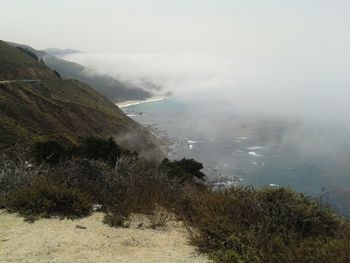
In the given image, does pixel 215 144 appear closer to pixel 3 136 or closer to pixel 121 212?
→ pixel 3 136

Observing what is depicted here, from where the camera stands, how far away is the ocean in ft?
278

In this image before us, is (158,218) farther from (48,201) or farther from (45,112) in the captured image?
(45,112)

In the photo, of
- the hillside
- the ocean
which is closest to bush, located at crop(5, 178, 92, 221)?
the hillside

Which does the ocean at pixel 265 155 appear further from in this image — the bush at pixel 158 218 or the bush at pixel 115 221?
the bush at pixel 115 221

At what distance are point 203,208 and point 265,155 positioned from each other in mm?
109450

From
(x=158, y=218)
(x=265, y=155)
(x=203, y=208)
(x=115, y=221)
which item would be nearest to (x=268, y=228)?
(x=203, y=208)

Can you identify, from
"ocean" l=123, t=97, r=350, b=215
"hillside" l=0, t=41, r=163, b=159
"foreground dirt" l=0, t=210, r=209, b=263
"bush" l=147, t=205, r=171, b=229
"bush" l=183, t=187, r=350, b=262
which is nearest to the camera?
"bush" l=183, t=187, r=350, b=262

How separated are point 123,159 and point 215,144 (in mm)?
118111

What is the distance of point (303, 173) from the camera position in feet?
312

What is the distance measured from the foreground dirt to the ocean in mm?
52003

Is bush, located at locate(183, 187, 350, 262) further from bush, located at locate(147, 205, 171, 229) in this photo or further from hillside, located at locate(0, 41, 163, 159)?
hillside, located at locate(0, 41, 163, 159)

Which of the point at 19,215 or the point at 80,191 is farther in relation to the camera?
the point at 80,191

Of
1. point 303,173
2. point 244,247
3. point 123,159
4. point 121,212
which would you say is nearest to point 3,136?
point 123,159

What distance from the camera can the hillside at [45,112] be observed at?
62.4 meters
